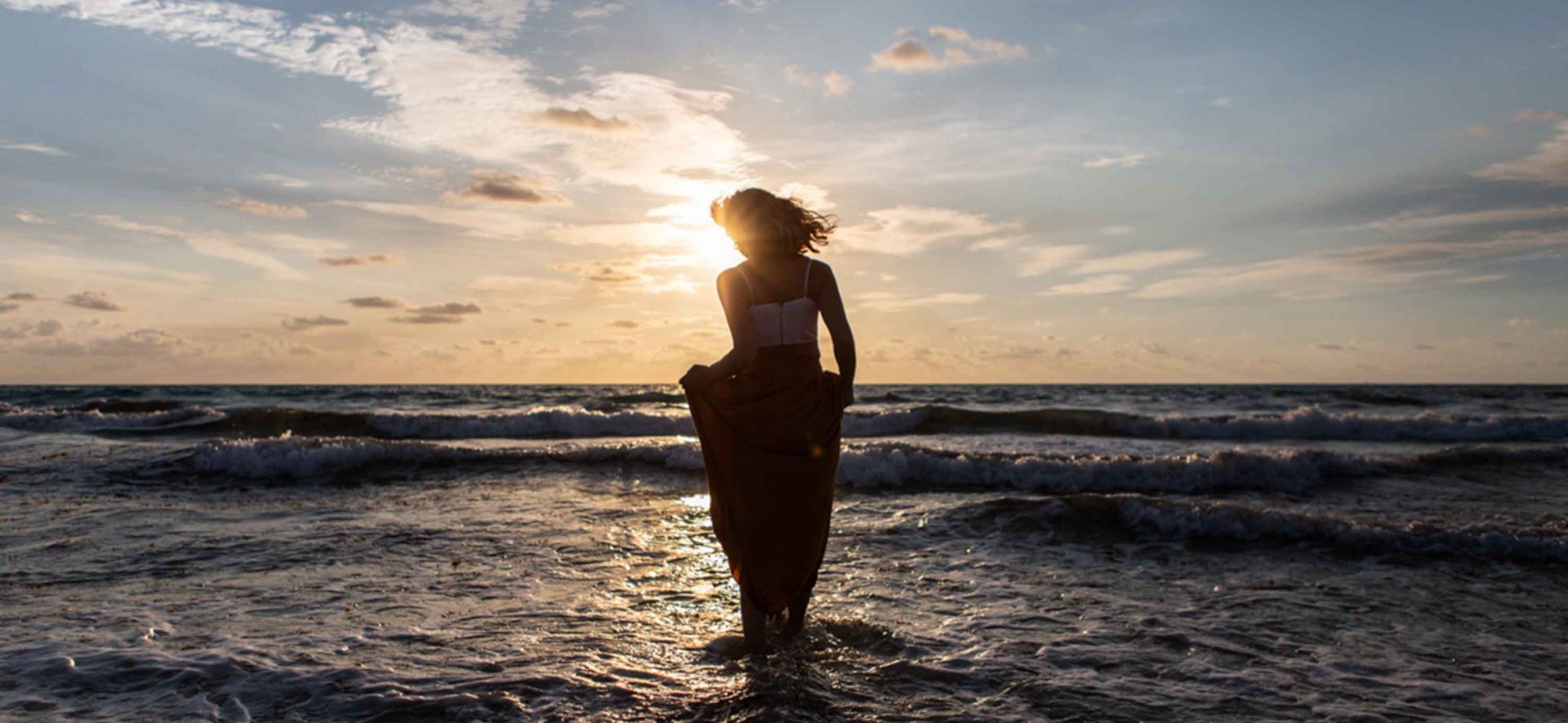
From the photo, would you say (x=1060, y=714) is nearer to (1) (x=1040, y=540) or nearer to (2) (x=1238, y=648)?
(2) (x=1238, y=648)

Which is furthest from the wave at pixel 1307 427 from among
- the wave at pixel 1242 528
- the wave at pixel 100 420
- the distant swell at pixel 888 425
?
the wave at pixel 100 420

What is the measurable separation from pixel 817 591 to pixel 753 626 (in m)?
1.53

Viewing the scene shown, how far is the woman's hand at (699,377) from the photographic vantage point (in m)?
4.15

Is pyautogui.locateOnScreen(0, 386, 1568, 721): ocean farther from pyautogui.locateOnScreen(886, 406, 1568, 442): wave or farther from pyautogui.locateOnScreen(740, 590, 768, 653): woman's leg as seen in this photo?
pyautogui.locateOnScreen(886, 406, 1568, 442): wave

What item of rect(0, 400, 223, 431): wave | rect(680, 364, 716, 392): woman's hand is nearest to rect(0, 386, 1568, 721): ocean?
rect(680, 364, 716, 392): woman's hand

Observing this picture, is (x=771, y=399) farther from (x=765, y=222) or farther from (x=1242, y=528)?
(x=1242, y=528)

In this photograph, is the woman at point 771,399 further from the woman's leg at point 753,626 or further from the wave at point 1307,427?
the wave at point 1307,427

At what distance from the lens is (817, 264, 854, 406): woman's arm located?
4191 mm

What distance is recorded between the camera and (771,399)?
4.14 m

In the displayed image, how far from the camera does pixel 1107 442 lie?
19.3 metres

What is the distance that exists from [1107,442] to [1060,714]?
16.9 m

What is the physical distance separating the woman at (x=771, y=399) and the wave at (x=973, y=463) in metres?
6.94

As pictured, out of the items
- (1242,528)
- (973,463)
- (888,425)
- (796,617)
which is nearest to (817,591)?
(796,617)

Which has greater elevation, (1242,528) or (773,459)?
(773,459)
